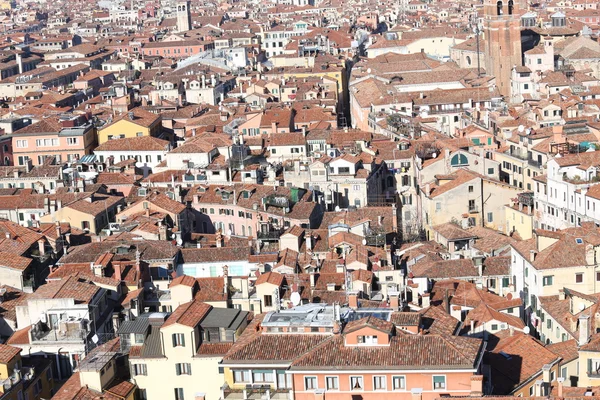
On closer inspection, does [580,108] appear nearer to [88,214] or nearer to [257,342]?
[88,214]

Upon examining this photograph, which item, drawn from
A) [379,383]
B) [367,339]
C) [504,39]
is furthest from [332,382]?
[504,39]

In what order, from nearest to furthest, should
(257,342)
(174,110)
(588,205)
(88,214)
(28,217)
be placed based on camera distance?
(257,342) < (588,205) < (88,214) < (28,217) < (174,110)

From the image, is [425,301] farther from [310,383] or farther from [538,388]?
[310,383]

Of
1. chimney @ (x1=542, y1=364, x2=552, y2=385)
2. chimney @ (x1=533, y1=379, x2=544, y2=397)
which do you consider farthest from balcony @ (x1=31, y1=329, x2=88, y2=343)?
chimney @ (x1=542, y1=364, x2=552, y2=385)

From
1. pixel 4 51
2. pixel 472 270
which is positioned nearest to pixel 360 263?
pixel 472 270

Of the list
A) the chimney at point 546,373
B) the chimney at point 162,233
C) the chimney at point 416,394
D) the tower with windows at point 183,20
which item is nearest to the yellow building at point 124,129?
the chimney at point 162,233

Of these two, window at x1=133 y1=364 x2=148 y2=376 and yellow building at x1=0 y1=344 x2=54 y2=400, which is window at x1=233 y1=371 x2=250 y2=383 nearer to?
window at x1=133 y1=364 x2=148 y2=376

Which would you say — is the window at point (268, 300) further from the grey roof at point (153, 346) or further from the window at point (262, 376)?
the window at point (262, 376)
